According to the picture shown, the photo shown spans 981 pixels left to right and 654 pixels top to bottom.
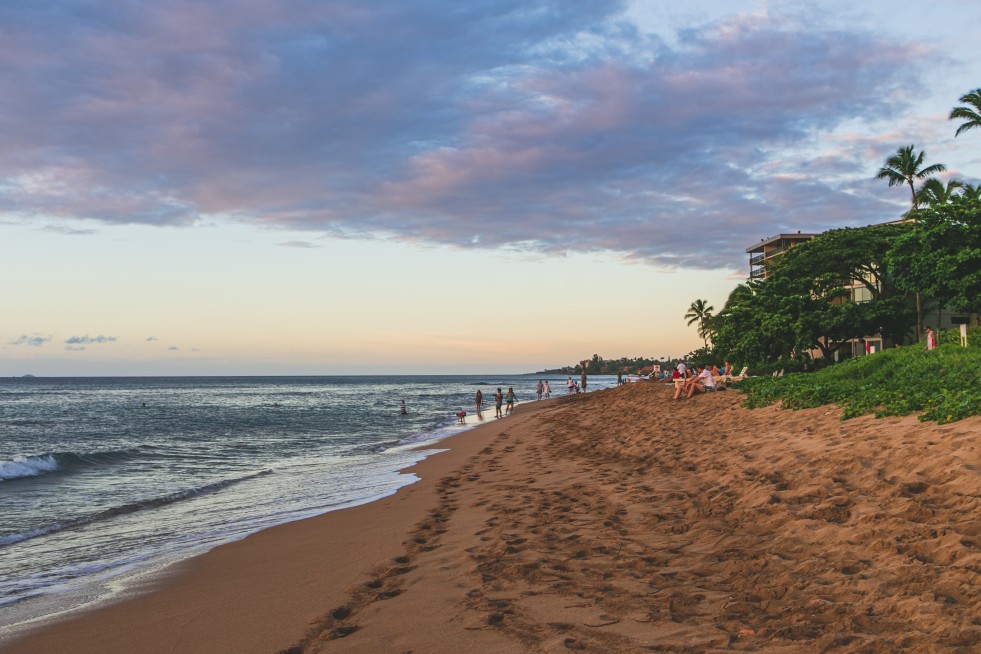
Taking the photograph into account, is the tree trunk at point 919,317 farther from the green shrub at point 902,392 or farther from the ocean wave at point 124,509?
the ocean wave at point 124,509

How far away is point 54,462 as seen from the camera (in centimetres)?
2228

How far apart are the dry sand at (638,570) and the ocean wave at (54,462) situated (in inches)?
570

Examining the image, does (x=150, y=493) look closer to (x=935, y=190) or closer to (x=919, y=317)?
(x=919, y=317)

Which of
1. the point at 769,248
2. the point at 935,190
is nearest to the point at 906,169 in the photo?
the point at 935,190

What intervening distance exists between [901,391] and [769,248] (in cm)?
7677

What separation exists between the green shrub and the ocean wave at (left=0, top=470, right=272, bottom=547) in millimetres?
14315

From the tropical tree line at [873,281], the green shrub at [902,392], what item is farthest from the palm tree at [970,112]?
the green shrub at [902,392]

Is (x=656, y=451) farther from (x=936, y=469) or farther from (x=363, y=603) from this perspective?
(x=363, y=603)

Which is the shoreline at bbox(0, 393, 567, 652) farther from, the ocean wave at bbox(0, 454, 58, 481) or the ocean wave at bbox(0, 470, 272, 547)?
the ocean wave at bbox(0, 454, 58, 481)

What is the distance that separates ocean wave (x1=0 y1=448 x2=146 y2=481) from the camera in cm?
1984

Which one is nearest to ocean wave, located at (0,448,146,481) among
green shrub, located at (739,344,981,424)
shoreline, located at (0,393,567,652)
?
shoreline, located at (0,393,567,652)

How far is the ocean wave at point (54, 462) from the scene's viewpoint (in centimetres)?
1984

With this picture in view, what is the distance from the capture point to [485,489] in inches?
475

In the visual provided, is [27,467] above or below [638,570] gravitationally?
below
